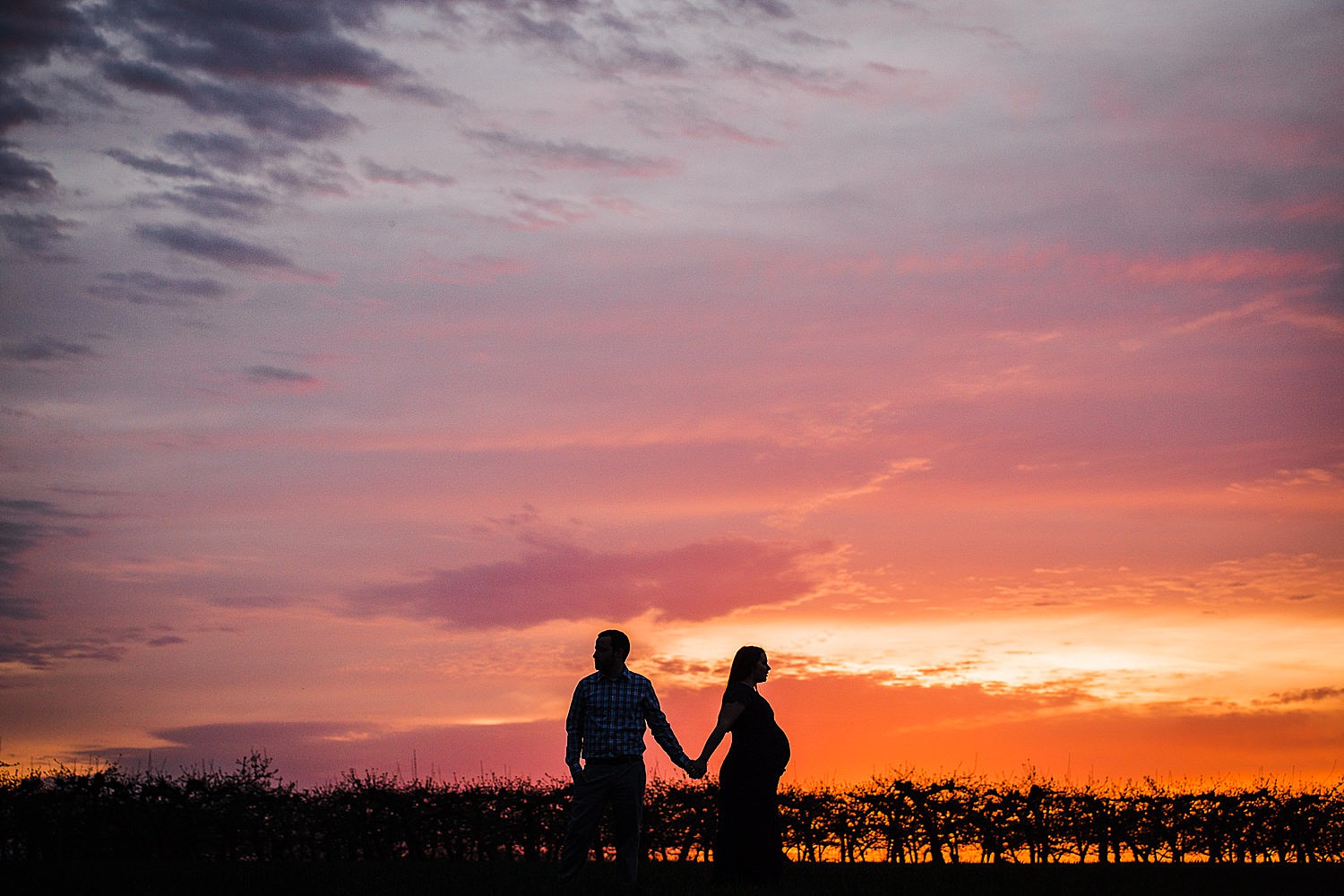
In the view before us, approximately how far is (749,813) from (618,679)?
2.01 metres

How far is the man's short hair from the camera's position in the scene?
11469 mm

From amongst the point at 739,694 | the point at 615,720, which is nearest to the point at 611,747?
the point at 615,720

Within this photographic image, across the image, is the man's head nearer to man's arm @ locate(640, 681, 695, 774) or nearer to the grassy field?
man's arm @ locate(640, 681, 695, 774)

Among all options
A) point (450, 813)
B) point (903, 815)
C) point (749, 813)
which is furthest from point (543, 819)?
point (749, 813)

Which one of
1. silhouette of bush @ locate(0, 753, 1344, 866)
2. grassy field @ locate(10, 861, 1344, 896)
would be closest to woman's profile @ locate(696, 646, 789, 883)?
grassy field @ locate(10, 861, 1344, 896)

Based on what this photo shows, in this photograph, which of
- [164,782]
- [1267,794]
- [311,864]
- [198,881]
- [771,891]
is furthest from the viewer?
[1267,794]

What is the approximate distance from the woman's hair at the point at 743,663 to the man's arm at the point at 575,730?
60.4 inches

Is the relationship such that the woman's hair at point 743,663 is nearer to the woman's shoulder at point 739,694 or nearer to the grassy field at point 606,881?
the woman's shoulder at point 739,694

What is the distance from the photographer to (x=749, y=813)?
12.0 m

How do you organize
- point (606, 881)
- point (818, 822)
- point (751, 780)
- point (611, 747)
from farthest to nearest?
1. point (818, 822)
2. point (606, 881)
3. point (751, 780)
4. point (611, 747)

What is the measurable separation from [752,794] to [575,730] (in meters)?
1.96

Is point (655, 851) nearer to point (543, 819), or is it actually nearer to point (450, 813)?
point (543, 819)

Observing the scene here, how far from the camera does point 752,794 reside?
12.0 meters

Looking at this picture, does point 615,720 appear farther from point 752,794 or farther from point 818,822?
point 818,822
